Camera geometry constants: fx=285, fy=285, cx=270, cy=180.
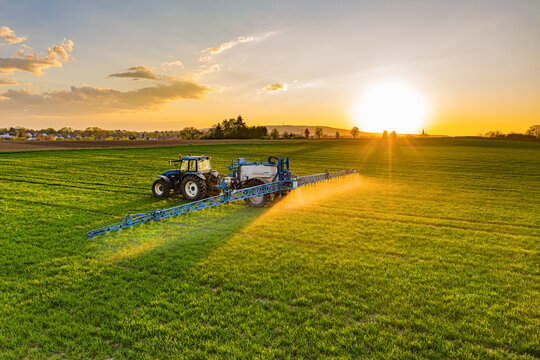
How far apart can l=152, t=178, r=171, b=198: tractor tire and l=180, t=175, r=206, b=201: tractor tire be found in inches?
40.1

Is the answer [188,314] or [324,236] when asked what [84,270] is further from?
[324,236]

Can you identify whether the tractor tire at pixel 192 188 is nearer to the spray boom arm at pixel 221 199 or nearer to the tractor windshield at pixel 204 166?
the tractor windshield at pixel 204 166

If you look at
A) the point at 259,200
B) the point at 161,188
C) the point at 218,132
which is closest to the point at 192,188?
the point at 161,188

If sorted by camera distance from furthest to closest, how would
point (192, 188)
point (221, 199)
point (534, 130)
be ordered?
point (534, 130) < point (192, 188) < point (221, 199)

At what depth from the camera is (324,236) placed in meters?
9.86

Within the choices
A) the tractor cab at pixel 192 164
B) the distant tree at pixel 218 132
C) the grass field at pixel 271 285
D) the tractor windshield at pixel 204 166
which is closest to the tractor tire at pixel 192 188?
the tractor cab at pixel 192 164

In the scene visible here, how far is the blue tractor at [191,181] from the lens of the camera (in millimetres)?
14598

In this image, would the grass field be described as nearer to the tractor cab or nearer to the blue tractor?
the blue tractor

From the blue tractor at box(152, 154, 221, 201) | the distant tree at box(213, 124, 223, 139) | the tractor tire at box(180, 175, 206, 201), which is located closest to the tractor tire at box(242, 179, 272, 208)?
the blue tractor at box(152, 154, 221, 201)

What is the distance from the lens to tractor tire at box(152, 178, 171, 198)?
15.3 meters

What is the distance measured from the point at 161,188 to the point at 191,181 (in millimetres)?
2308

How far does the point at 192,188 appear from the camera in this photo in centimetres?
1480

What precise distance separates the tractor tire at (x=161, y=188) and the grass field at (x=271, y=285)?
2.59m

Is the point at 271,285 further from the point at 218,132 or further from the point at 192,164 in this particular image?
the point at 218,132
